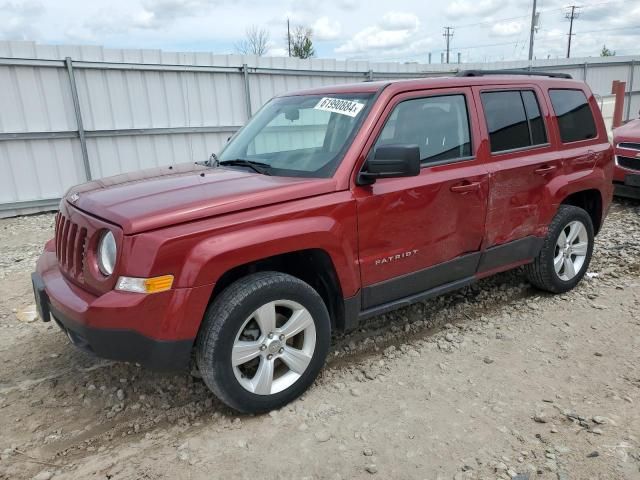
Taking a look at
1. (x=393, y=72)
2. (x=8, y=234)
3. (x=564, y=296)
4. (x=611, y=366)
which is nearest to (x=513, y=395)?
(x=611, y=366)

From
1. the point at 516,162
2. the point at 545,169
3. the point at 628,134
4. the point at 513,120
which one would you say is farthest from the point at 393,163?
the point at 628,134

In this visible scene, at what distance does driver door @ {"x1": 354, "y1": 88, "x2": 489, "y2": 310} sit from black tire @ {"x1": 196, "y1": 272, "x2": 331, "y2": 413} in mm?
519

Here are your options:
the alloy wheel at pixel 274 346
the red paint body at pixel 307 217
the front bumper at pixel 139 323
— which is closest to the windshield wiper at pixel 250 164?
the red paint body at pixel 307 217

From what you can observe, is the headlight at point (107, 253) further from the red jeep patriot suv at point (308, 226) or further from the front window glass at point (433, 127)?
the front window glass at point (433, 127)

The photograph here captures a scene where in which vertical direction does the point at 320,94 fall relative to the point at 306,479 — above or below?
above

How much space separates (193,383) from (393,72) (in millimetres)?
11008

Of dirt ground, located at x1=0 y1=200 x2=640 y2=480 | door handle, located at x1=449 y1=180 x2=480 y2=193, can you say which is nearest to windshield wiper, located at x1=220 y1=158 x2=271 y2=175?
door handle, located at x1=449 y1=180 x2=480 y2=193

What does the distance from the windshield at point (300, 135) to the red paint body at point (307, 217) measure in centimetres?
10

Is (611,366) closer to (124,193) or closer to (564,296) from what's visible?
(564,296)

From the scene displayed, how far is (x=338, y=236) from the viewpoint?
2.96m

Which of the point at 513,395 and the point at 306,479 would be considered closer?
the point at 306,479

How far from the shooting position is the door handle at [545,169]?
403 cm

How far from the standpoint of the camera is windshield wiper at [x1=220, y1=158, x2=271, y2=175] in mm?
3326

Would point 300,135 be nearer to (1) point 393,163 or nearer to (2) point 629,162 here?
(1) point 393,163
